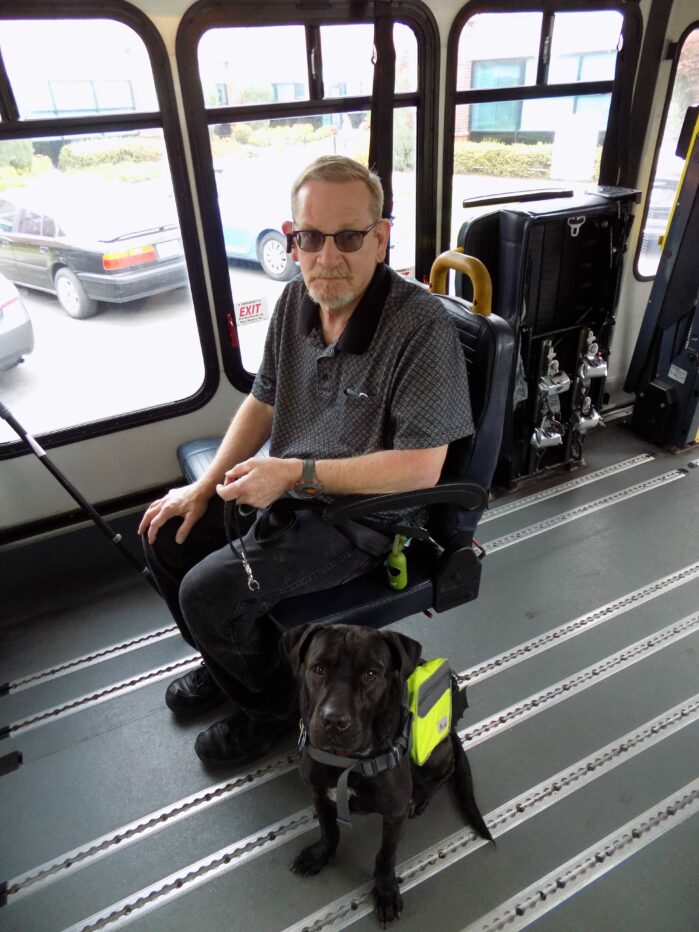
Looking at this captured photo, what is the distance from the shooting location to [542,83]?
11.2 feet

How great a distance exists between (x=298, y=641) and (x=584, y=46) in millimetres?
3652

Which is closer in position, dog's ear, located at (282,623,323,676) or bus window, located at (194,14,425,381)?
dog's ear, located at (282,623,323,676)

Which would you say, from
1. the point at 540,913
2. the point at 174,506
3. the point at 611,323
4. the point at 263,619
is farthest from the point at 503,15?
the point at 540,913

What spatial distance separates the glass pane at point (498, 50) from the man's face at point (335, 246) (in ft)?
6.63

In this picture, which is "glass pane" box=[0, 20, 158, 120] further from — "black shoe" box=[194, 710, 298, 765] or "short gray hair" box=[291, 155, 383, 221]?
"black shoe" box=[194, 710, 298, 765]

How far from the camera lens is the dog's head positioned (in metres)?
1.49

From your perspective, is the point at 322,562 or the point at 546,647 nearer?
the point at 322,562

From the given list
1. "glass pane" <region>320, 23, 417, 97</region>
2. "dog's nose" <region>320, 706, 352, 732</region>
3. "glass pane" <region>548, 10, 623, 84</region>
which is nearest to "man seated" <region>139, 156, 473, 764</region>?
"dog's nose" <region>320, 706, 352, 732</region>

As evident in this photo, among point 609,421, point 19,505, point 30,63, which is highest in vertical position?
point 30,63

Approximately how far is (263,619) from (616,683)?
1454 millimetres

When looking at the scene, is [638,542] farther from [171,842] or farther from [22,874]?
[22,874]

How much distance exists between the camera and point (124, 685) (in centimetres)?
254

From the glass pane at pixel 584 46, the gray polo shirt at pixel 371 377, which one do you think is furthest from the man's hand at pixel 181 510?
the glass pane at pixel 584 46

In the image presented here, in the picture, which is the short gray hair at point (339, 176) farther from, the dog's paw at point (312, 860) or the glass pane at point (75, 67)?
the dog's paw at point (312, 860)
